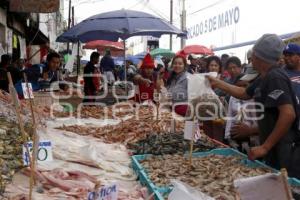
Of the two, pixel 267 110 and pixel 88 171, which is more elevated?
pixel 267 110

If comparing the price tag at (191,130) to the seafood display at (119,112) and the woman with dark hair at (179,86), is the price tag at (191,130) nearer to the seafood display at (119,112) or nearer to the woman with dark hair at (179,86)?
the woman with dark hair at (179,86)

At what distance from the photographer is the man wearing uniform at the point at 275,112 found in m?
3.21

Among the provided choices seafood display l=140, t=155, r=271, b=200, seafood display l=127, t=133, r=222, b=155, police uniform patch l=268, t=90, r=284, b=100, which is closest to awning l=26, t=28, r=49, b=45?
seafood display l=127, t=133, r=222, b=155

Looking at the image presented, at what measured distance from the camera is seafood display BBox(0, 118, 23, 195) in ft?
9.80

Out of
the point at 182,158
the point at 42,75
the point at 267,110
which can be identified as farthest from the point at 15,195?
the point at 42,75

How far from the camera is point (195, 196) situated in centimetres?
208

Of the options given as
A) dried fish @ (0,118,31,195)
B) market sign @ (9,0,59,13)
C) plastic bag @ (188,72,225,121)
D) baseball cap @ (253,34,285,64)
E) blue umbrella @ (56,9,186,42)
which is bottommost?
dried fish @ (0,118,31,195)

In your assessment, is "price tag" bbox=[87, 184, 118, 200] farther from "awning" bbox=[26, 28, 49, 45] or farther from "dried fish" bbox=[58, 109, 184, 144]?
"awning" bbox=[26, 28, 49, 45]

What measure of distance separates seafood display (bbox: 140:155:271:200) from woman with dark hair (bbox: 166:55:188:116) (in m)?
2.01

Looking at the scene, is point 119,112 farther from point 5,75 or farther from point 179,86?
point 5,75

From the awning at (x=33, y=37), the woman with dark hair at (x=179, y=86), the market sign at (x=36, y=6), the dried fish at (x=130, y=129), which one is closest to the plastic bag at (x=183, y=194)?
the dried fish at (x=130, y=129)

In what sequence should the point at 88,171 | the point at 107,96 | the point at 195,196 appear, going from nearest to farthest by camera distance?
the point at 195,196 → the point at 88,171 → the point at 107,96

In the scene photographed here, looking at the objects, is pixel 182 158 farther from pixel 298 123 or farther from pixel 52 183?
pixel 52 183

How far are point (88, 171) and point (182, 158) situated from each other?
1.01 metres
